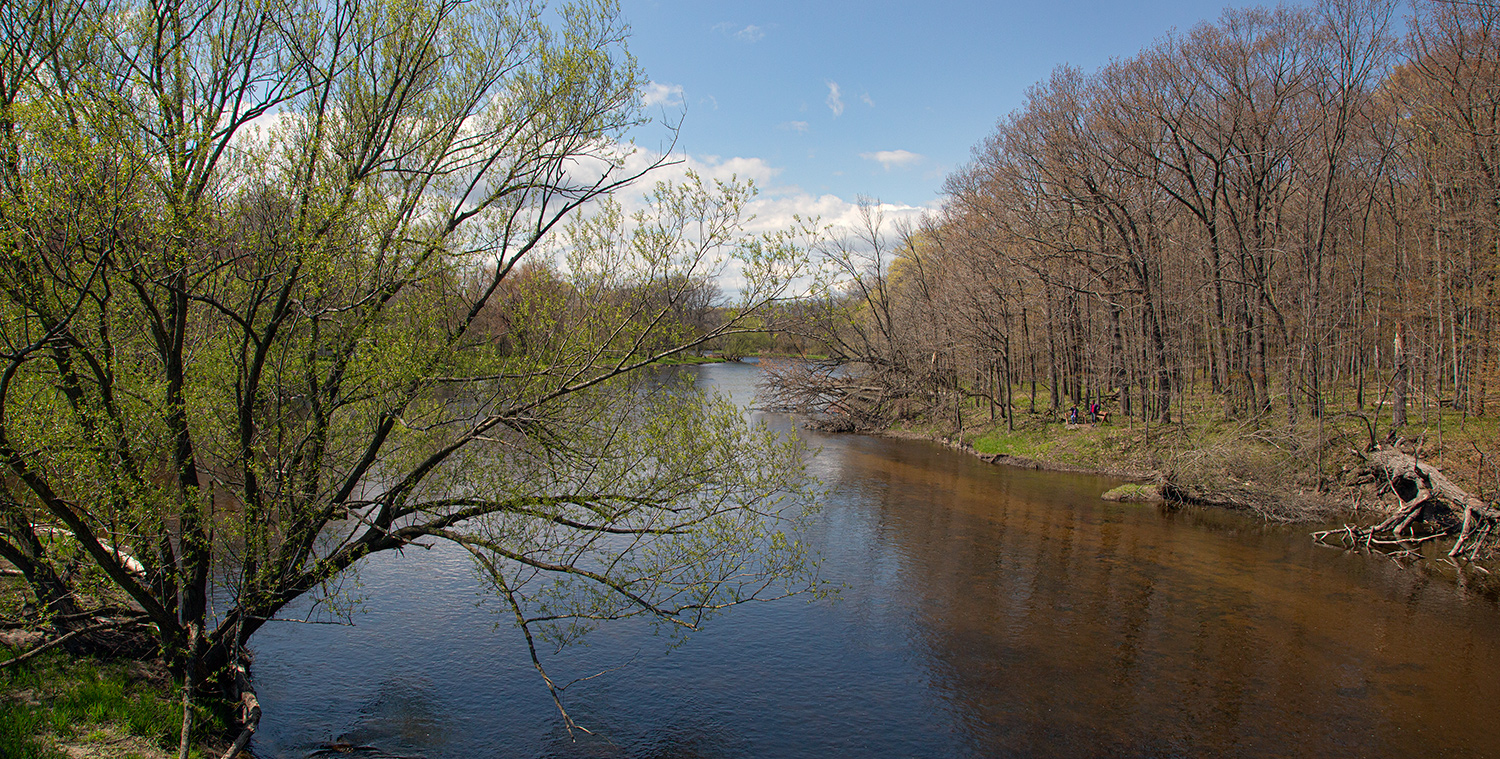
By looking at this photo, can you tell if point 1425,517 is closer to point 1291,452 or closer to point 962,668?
point 1291,452

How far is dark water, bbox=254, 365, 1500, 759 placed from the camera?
10.7m

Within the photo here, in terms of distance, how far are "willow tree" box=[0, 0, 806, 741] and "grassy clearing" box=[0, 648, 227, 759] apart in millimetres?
624

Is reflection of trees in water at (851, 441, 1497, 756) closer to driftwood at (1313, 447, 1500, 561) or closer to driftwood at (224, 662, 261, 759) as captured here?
driftwood at (1313, 447, 1500, 561)

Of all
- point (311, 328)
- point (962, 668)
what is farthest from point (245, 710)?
point (962, 668)

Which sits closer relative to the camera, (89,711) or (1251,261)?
(89,711)

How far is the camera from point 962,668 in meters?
13.0

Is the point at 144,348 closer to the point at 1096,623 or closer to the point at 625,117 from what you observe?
the point at 625,117

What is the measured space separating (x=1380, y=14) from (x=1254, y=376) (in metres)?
11.7

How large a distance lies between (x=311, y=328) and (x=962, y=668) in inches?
449

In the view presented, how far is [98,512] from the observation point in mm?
8625

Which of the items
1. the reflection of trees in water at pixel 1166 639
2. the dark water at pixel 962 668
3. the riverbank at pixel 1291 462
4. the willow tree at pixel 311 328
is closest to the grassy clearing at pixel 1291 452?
the riverbank at pixel 1291 462

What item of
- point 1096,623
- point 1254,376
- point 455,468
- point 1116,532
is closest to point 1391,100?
point 1254,376

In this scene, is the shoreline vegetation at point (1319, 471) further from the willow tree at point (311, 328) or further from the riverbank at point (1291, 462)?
the willow tree at point (311, 328)

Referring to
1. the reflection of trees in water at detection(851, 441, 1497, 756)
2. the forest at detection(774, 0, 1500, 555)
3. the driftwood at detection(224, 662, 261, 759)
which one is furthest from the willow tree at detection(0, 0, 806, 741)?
the forest at detection(774, 0, 1500, 555)
